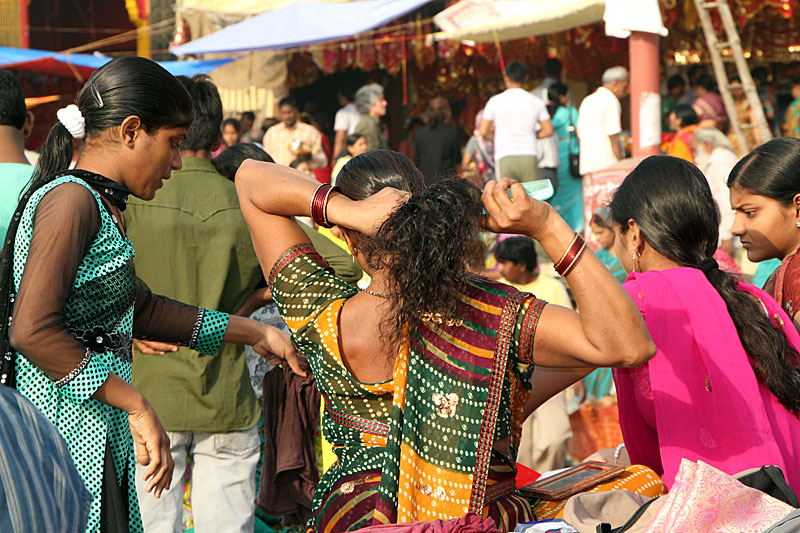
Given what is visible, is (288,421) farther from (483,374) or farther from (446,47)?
(446,47)

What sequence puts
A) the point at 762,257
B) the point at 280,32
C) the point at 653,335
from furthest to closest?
the point at 280,32 < the point at 762,257 < the point at 653,335

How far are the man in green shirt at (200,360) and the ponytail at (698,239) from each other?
1.78 m

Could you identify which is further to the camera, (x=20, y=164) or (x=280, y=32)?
(x=280, y=32)

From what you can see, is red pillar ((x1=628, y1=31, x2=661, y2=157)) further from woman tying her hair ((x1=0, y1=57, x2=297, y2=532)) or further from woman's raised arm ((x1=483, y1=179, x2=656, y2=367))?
woman's raised arm ((x1=483, y1=179, x2=656, y2=367))

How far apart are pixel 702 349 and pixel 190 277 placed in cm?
209

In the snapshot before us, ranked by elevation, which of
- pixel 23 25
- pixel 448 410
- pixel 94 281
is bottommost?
pixel 448 410

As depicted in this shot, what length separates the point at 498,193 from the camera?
1946 mm

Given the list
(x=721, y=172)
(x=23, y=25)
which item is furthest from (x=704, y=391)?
(x=23, y=25)

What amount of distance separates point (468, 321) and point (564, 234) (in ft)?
0.91

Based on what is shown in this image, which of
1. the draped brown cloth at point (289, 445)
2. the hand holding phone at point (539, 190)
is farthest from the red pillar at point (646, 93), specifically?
the hand holding phone at point (539, 190)

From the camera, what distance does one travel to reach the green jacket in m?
3.74

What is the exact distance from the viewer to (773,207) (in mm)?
2973

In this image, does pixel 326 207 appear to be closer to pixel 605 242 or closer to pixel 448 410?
Result: pixel 448 410

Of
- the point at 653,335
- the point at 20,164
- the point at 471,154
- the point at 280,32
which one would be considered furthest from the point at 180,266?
the point at 280,32
